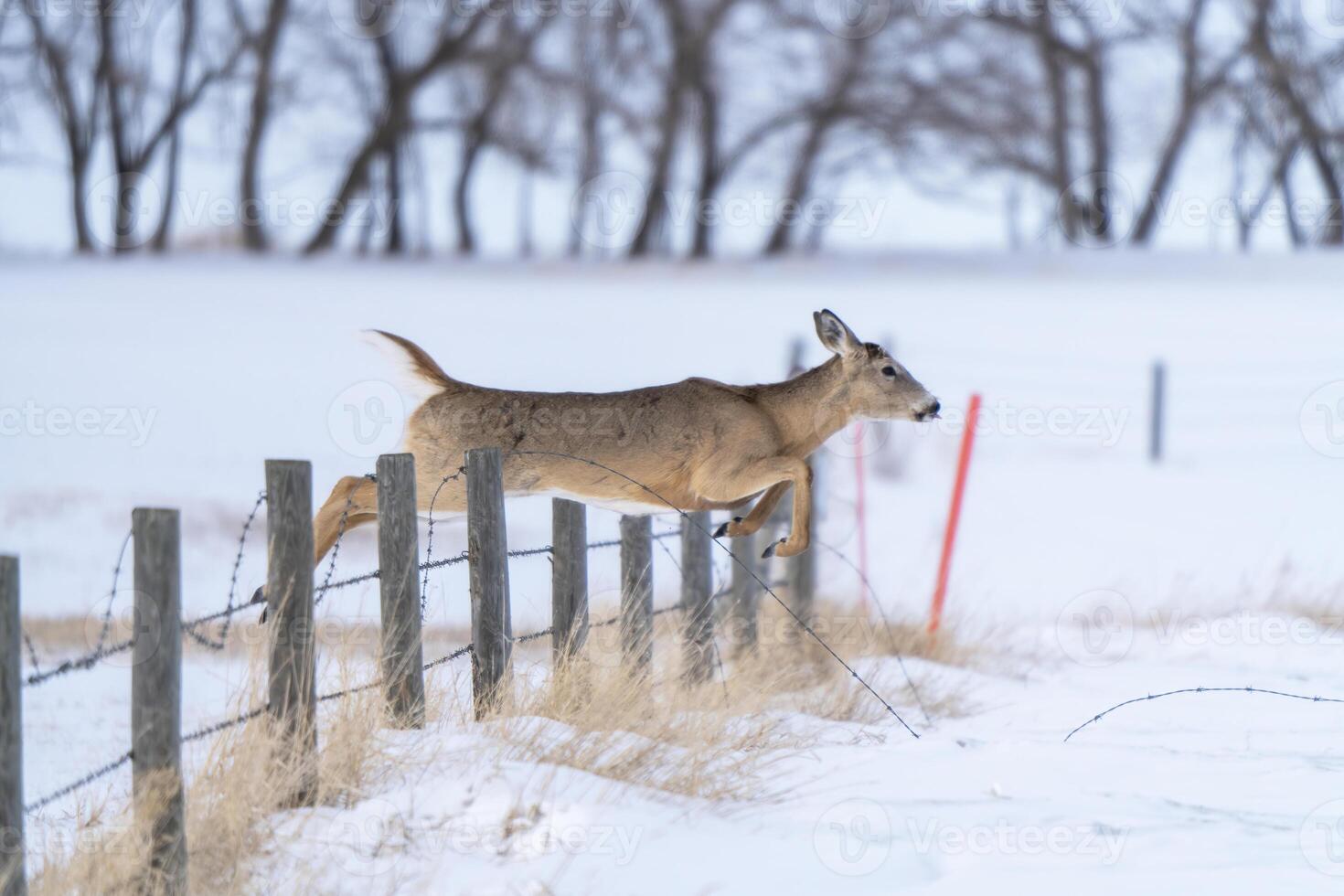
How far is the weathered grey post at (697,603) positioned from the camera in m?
7.13

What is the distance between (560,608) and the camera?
6.21m

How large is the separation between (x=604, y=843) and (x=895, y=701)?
311 centimetres

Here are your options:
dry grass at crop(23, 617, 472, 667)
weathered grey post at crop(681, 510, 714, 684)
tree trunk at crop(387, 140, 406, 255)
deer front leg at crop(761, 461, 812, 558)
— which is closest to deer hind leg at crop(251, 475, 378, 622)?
deer front leg at crop(761, 461, 812, 558)

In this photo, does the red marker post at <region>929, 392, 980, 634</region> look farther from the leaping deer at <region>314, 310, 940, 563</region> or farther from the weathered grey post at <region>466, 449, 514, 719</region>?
the leaping deer at <region>314, 310, 940, 563</region>

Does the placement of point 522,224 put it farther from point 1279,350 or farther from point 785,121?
point 1279,350

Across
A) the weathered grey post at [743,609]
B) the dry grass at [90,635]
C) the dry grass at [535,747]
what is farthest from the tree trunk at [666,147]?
the dry grass at [535,747]

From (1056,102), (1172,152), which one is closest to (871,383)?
(1056,102)

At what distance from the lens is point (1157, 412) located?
1747cm

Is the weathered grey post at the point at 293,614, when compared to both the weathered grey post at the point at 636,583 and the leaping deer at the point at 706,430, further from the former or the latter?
the weathered grey post at the point at 636,583

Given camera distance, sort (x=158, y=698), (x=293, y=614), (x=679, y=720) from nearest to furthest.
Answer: (x=158, y=698)
(x=293, y=614)
(x=679, y=720)

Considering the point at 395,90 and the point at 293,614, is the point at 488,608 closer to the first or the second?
the point at 293,614

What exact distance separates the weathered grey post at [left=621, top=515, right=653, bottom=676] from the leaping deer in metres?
1.84

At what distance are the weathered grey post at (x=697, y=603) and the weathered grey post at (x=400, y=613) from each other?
189 cm

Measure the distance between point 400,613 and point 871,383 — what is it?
1821 millimetres
